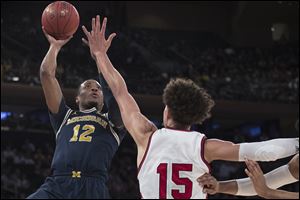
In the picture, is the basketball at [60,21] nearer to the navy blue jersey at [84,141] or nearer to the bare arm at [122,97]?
the navy blue jersey at [84,141]

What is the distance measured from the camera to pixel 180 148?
9.07 ft

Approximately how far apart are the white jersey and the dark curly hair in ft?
0.34

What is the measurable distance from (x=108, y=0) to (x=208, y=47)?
4438 millimetres

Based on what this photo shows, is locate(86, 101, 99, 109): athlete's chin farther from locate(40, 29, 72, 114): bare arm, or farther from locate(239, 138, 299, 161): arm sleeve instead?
locate(239, 138, 299, 161): arm sleeve

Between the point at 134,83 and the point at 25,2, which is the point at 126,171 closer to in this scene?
the point at 134,83

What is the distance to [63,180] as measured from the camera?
387 cm

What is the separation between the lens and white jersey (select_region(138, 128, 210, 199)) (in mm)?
2729

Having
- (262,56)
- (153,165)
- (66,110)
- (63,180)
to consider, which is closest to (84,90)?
(66,110)

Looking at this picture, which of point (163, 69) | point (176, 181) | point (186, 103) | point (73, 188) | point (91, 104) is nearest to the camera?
point (176, 181)

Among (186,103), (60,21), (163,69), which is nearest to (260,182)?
(186,103)

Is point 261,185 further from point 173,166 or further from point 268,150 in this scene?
point 173,166

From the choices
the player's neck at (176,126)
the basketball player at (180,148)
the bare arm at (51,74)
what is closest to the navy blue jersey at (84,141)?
the bare arm at (51,74)

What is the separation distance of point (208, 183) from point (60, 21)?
6.85 ft

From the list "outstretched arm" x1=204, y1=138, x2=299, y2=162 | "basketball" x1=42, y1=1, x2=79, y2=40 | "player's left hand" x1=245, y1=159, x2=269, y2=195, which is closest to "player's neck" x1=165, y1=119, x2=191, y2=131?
"outstretched arm" x1=204, y1=138, x2=299, y2=162
